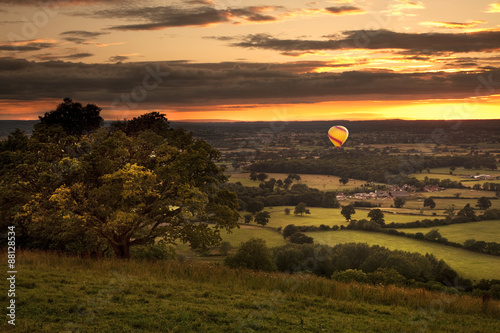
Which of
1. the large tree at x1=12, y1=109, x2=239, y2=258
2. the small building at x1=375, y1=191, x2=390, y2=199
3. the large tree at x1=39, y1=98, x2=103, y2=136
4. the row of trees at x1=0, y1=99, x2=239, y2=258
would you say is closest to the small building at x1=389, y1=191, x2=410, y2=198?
the small building at x1=375, y1=191, x2=390, y2=199

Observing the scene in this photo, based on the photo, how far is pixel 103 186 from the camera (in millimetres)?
21344

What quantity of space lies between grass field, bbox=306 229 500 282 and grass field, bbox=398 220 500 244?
5.98m

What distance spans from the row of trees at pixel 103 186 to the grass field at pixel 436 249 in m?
50.0

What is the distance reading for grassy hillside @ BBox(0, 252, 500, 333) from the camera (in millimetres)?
11195

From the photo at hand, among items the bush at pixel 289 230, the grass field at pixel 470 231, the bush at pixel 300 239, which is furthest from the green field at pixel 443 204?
the bush at pixel 300 239

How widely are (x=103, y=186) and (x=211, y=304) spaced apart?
11.1 metres

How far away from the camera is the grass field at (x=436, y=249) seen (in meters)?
61.9

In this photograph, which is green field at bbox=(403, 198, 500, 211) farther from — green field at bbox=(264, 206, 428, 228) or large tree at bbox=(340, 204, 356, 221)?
large tree at bbox=(340, 204, 356, 221)

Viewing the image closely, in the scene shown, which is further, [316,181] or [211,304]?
[316,181]

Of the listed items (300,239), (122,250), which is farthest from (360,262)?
(122,250)

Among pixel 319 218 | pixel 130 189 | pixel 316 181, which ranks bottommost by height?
pixel 319 218

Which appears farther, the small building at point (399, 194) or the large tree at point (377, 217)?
the small building at point (399, 194)

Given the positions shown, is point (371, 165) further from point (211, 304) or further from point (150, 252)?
point (211, 304)

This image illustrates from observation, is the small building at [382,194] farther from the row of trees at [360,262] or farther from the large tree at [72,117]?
the large tree at [72,117]
